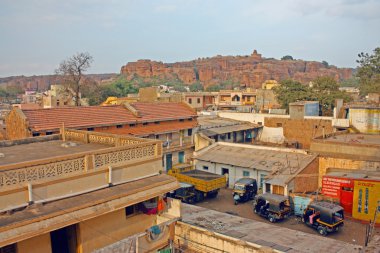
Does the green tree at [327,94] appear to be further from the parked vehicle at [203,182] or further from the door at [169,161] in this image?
the parked vehicle at [203,182]

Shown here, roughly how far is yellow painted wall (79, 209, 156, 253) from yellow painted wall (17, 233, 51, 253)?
2.62ft

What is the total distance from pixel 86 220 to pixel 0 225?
2160 mm

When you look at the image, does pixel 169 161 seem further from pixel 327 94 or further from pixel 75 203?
pixel 327 94

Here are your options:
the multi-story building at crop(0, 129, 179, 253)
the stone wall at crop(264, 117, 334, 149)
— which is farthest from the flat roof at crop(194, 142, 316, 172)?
the multi-story building at crop(0, 129, 179, 253)

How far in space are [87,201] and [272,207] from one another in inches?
589

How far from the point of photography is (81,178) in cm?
813

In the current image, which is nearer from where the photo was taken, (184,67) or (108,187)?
(108,187)

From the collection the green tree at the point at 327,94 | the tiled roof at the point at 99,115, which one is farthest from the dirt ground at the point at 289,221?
the green tree at the point at 327,94

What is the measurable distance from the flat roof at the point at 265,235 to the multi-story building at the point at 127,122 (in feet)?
45.2

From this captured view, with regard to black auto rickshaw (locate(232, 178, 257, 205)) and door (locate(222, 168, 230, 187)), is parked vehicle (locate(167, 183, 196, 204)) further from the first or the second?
door (locate(222, 168, 230, 187))

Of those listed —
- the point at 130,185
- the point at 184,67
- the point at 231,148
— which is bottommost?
the point at 231,148

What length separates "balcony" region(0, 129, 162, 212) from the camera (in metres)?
6.98

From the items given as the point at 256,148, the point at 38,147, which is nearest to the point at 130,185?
the point at 38,147

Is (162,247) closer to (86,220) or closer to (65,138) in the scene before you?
(86,220)
